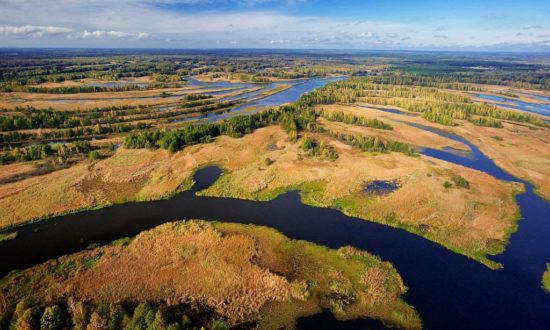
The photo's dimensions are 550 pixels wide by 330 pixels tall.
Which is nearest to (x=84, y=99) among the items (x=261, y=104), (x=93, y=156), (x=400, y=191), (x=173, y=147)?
(x=261, y=104)

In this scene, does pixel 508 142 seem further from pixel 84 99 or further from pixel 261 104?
pixel 84 99

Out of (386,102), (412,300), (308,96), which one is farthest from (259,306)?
(386,102)

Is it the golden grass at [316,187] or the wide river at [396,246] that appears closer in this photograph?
the wide river at [396,246]

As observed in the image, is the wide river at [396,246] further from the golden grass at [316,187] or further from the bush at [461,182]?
the bush at [461,182]

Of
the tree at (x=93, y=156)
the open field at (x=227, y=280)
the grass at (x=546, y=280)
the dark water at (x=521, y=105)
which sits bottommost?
the grass at (x=546, y=280)

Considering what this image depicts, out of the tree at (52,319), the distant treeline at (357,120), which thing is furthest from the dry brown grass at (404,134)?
the tree at (52,319)

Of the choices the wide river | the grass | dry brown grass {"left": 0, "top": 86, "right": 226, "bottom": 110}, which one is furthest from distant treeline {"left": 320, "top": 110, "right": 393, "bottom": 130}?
dry brown grass {"left": 0, "top": 86, "right": 226, "bottom": 110}

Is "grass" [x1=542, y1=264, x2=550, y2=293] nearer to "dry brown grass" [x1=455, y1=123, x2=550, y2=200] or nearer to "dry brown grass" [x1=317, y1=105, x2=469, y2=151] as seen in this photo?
"dry brown grass" [x1=455, y1=123, x2=550, y2=200]
